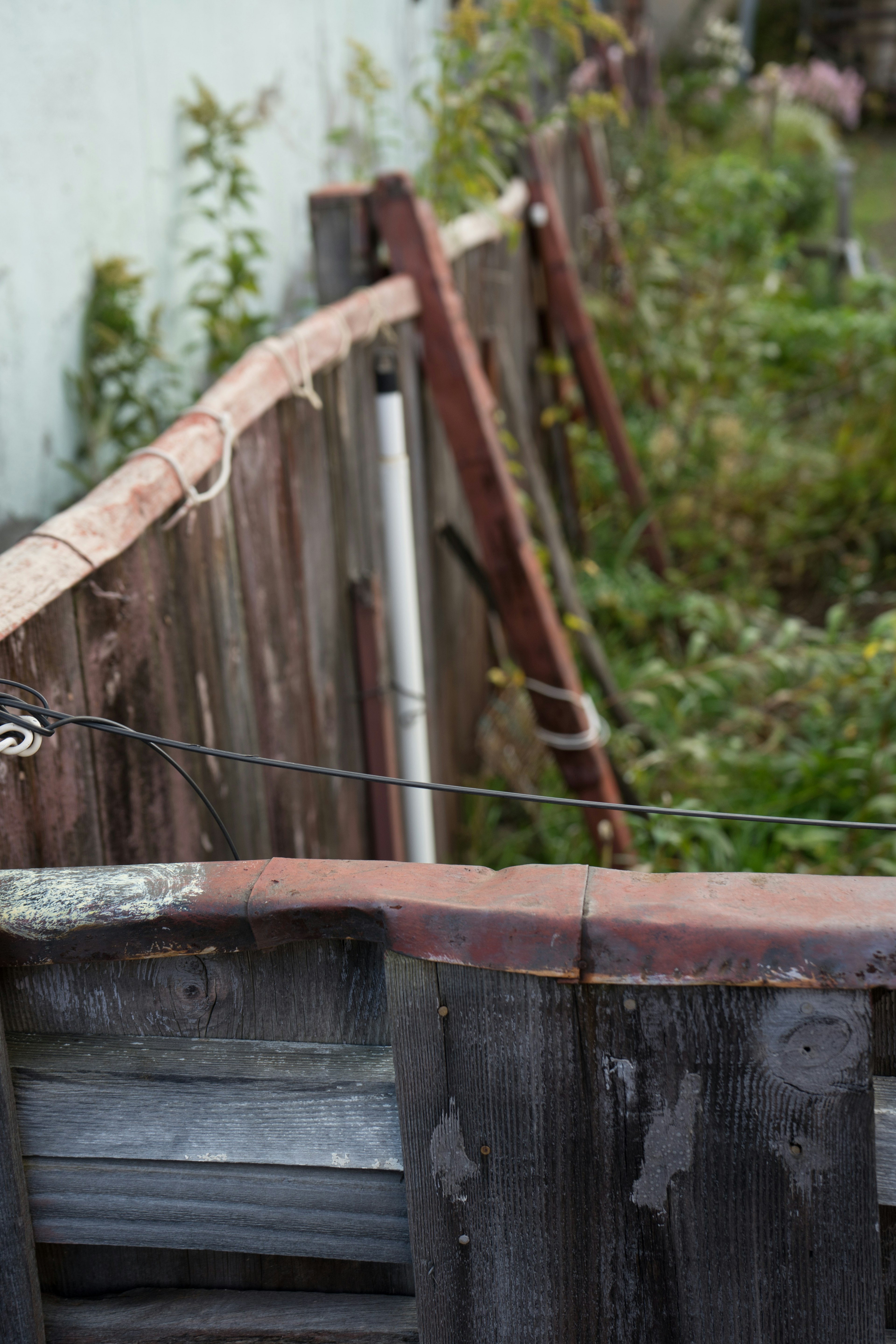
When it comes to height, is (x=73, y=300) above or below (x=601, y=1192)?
above

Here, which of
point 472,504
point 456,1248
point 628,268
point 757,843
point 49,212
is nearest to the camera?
point 456,1248

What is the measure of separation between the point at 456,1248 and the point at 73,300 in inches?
83.6

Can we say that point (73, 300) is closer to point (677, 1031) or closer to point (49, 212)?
point (49, 212)

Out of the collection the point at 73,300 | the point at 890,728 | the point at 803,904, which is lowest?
the point at 890,728

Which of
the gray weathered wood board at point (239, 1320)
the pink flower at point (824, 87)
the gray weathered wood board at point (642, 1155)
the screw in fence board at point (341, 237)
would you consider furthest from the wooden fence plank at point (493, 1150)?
the pink flower at point (824, 87)

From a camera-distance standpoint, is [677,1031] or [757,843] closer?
[677,1031]

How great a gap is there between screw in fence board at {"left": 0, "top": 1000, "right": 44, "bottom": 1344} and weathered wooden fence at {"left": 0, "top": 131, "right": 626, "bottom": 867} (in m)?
0.23

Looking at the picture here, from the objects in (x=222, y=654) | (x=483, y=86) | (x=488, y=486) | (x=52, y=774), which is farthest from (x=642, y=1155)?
(x=483, y=86)

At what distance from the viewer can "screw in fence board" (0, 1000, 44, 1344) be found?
971mm

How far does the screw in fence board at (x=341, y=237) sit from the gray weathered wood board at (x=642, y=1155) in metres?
2.06

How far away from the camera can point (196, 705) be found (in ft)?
5.04

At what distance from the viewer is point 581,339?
496cm

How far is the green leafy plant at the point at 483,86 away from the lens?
3281 millimetres

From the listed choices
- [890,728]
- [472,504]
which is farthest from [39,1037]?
[890,728]
